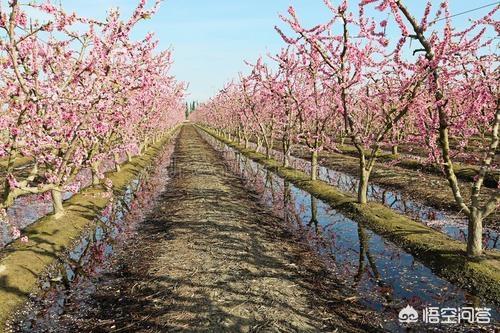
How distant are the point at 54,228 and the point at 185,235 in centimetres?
605

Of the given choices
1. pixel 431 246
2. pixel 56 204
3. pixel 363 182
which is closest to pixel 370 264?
pixel 431 246

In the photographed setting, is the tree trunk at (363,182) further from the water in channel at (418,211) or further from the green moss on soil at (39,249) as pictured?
the green moss on soil at (39,249)

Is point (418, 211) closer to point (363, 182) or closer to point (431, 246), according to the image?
point (363, 182)

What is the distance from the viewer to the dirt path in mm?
10227

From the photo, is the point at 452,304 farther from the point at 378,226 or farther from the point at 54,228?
the point at 54,228

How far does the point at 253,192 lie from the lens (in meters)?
26.5

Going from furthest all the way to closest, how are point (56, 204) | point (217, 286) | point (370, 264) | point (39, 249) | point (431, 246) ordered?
point (56, 204), point (39, 249), point (431, 246), point (370, 264), point (217, 286)

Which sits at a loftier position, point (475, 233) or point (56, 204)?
point (475, 233)

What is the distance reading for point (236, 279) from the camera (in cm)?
1254

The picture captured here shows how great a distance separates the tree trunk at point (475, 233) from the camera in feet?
42.8

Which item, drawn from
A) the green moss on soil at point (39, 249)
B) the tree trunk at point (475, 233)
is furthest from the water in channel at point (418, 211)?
the green moss on soil at point (39, 249)

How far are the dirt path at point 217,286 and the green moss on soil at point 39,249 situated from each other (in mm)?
2100

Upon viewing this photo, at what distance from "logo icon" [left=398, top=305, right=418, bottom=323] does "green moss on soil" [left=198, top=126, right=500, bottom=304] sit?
2.48m

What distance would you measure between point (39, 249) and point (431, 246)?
15262 millimetres
